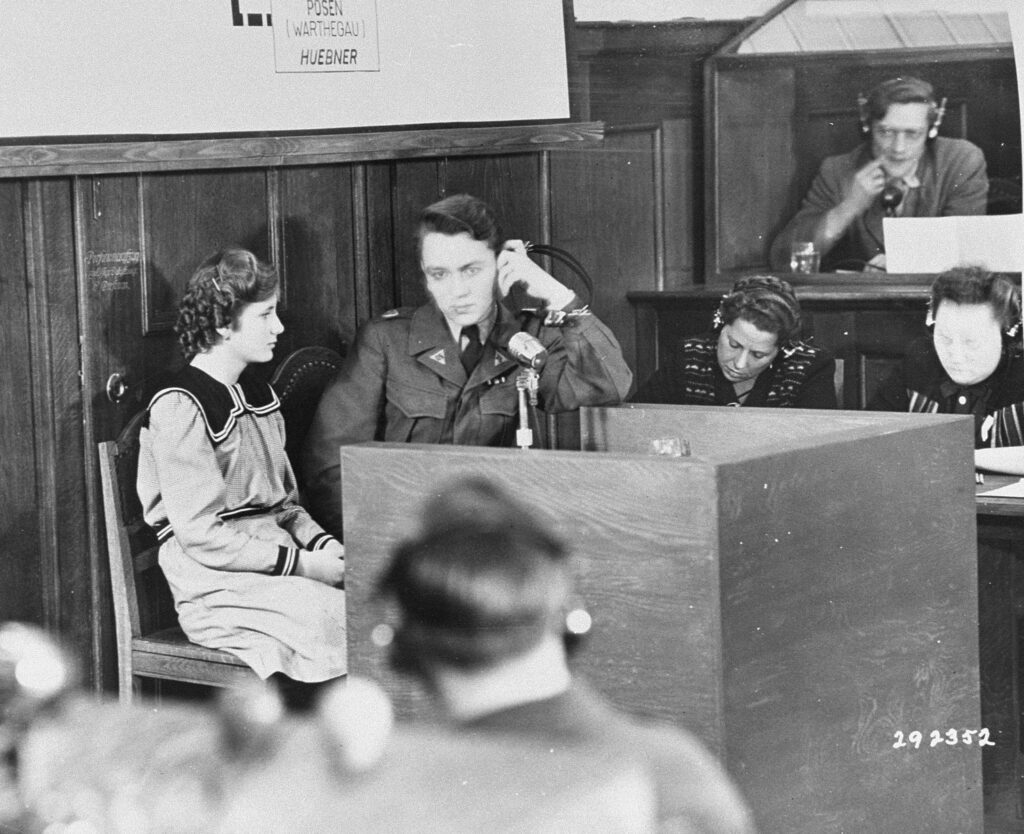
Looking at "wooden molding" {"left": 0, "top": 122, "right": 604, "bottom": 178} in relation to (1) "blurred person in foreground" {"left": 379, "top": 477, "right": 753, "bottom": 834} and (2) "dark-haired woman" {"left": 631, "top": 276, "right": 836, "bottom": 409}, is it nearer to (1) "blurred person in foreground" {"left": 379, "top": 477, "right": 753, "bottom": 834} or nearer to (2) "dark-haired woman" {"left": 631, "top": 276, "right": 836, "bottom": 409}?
(2) "dark-haired woman" {"left": 631, "top": 276, "right": 836, "bottom": 409}

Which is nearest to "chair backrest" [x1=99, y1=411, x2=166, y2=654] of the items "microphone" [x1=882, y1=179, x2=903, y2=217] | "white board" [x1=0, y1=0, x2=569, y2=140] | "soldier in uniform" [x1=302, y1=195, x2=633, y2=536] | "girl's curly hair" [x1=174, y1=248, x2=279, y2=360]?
"girl's curly hair" [x1=174, y1=248, x2=279, y2=360]

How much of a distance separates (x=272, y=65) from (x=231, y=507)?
790 millimetres

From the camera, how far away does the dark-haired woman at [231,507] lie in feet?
8.21

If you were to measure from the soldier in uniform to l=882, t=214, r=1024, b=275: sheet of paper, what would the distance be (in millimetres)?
1645

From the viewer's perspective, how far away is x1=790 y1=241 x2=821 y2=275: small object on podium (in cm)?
454

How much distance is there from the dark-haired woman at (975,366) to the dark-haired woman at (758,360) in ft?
0.53

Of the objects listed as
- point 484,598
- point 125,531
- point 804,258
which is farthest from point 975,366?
point 484,598

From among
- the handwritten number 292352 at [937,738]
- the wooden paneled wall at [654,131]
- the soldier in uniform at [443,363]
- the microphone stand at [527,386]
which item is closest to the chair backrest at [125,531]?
the soldier in uniform at [443,363]

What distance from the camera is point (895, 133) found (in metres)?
4.44

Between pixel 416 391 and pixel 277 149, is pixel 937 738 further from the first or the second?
pixel 277 149

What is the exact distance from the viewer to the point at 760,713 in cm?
169

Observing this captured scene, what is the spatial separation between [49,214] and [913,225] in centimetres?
263

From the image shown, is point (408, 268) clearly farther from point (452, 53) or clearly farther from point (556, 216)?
point (556, 216)

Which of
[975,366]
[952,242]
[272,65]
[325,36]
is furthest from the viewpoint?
[952,242]
